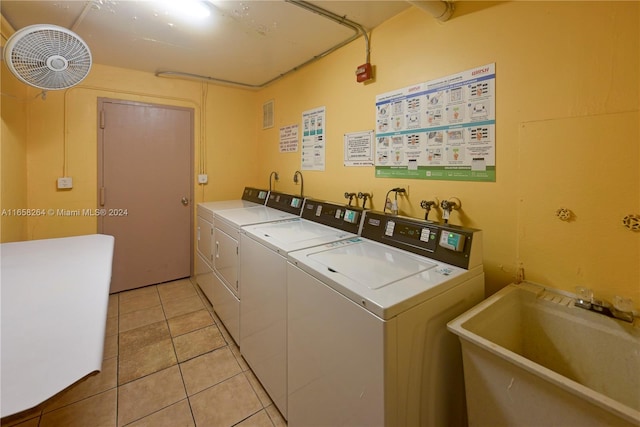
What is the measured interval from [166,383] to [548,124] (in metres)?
2.49

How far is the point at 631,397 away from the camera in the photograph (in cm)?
96

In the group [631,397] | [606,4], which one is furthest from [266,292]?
[606,4]

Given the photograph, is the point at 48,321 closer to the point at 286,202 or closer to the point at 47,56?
the point at 47,56

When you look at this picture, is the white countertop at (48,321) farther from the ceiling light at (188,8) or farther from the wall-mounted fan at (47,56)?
the ceiling light at (188,8)

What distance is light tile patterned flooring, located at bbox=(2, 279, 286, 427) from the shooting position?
154 cm

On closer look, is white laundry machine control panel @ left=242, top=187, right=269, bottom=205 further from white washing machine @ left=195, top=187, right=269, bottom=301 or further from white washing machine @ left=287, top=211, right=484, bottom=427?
white washing machine @ left=287, top=211, right=484, bottom=427

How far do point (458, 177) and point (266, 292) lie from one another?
48.1 inches

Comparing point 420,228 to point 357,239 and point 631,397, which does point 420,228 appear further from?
point 631,397

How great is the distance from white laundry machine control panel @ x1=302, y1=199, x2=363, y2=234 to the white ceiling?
3.60ft

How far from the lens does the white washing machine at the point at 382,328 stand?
917mm

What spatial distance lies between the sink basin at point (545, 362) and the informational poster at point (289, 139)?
7.16 feet

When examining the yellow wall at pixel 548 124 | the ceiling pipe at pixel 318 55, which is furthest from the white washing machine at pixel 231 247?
the ceiling pipe at pixel 318 55

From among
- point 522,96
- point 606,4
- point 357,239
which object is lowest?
point 357,239

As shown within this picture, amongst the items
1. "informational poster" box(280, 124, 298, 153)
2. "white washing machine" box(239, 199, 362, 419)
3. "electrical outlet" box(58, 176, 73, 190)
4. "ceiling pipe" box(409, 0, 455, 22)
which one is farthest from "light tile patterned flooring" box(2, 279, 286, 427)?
"ceiling pipe" box(409, 0, 455, 22)
